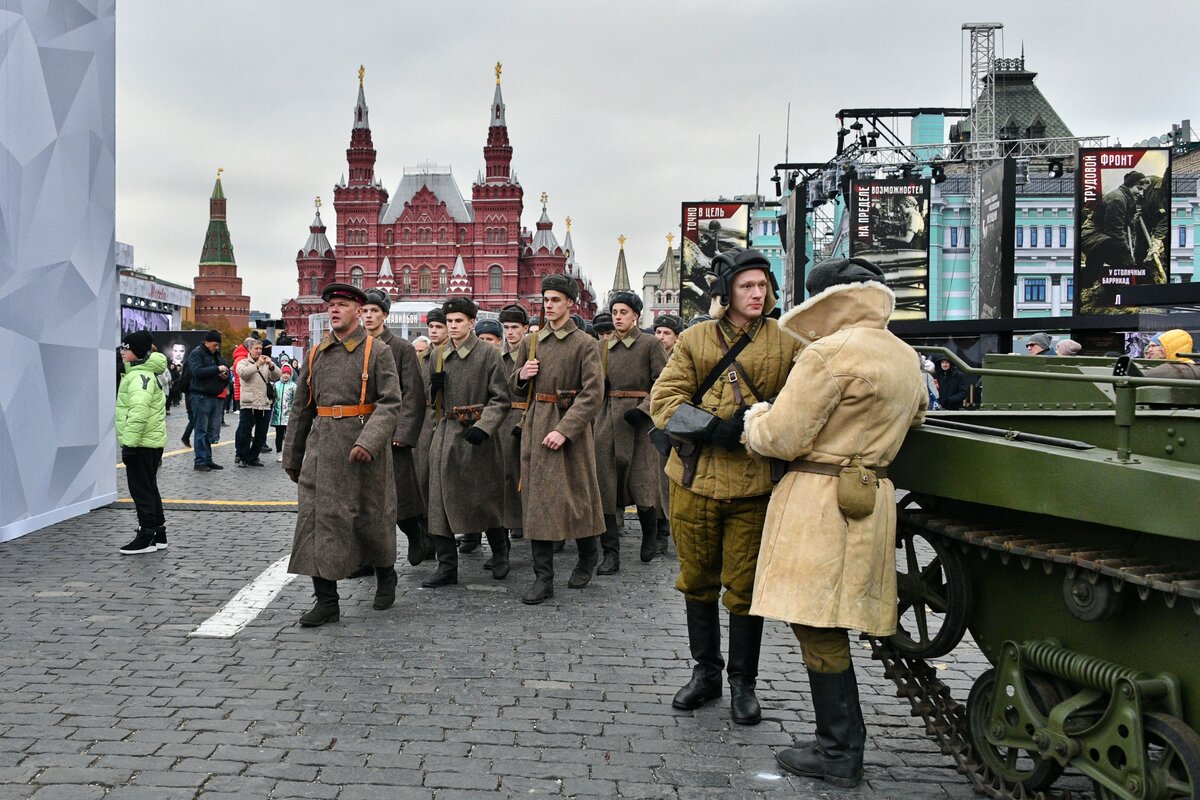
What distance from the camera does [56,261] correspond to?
9227 millimetres

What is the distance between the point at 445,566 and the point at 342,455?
4.78 ft

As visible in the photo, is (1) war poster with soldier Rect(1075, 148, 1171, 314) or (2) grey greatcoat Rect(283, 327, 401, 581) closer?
(2) grey greatcoat Rect(283, 327, 401, 581)

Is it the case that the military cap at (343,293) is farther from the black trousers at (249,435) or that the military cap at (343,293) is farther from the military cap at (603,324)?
the black trousers at (249,435)

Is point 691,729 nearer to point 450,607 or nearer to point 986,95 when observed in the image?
point 450,607

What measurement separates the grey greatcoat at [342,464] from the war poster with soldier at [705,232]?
25.4 m

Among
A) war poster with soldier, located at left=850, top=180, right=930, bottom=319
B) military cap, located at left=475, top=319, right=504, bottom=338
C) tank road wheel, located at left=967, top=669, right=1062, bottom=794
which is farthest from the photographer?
war poster with soldier, located at left=850, top=180, right=930, bottom=319

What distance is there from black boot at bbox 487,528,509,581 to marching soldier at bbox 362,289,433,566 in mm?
638

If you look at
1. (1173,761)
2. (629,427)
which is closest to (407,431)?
(629,427)

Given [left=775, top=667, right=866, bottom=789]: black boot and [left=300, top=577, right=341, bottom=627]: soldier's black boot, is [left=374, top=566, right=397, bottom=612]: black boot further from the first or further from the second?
[left=775, top=667, right=866, bottom=789]: black boot

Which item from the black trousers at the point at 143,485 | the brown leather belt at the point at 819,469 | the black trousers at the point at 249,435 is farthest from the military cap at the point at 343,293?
the black trousers at the point at 249,435

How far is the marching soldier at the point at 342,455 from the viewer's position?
6094 mm

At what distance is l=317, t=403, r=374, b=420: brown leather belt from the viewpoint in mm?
6277

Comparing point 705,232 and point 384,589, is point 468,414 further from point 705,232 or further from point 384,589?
point 705,232

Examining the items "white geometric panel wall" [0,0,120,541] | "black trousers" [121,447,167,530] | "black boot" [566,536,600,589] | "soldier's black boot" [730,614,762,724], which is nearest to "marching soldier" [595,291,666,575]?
"black boot" [566,536,600,589]
